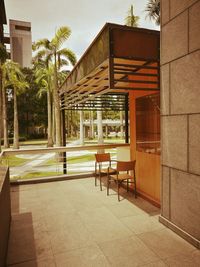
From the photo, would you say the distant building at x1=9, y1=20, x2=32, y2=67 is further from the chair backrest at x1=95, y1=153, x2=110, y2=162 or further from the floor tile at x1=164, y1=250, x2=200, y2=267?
the floor tile at x1=164, y1=250, x2=200, y2=267

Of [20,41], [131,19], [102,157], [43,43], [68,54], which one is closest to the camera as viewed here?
[102,157]

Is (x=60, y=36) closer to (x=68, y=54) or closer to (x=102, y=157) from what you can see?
(x=68, y=54)

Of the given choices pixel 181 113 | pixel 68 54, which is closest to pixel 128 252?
pixel 181 113

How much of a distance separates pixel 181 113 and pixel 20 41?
44957 mm

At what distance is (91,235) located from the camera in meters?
3.40

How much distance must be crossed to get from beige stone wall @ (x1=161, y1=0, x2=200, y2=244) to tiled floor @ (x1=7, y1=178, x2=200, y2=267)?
1.39 feet

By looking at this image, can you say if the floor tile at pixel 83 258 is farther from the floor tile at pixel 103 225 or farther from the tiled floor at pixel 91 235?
the floor tile at pixel 103 225

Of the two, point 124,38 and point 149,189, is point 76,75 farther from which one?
point 149,189

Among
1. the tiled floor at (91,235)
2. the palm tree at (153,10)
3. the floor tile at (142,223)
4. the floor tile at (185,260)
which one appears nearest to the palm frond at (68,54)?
the palm tree at (153,10)

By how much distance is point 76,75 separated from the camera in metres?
5.84

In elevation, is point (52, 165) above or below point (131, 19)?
below

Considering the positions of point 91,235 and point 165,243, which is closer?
point 165,243

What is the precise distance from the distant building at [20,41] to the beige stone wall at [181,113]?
4170 centimetres

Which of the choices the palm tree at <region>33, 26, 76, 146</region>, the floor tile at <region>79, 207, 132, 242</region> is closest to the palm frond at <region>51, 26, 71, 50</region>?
the palm tree at <region>33, 26, 76, 146</region>
